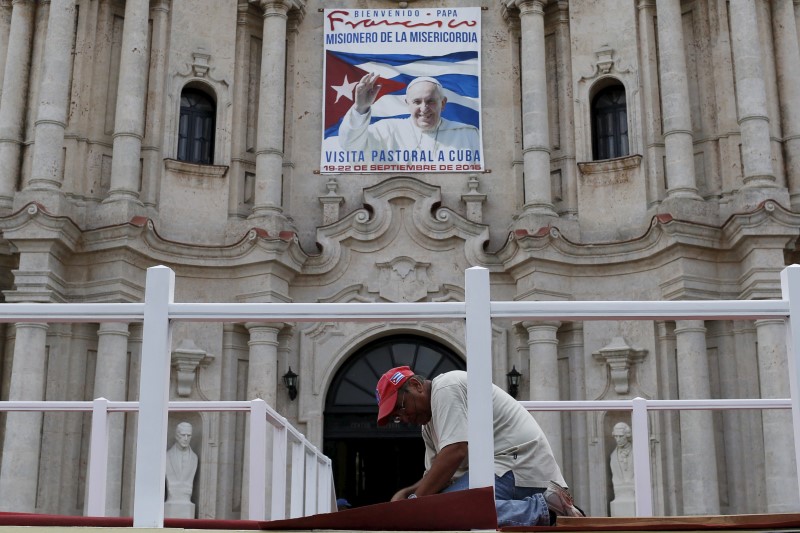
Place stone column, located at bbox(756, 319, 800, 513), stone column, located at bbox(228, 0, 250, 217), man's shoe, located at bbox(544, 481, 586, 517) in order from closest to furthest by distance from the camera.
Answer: man's shoe, located at bbox(544, 481, 586, 517), stone column, located at bbox(756, 319, 800, 513), stone column, located at bbox(228, 0, 250, 217)

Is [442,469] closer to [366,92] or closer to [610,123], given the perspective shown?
[610,123]

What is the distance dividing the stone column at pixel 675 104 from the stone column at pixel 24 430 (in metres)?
→ 9.05

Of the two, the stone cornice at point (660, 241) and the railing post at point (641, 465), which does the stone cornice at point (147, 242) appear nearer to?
the stone cornice at point (660, 241)

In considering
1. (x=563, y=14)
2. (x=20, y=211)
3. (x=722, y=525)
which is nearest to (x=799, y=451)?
(x=722, y=525)

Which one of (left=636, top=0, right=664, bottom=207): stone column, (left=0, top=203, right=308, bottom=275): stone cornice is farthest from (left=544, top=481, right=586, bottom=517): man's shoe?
(left=636, top=0, right=664, bottom=207): stone column

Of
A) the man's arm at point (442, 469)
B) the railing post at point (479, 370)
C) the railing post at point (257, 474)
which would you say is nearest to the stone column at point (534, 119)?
the railing post at point (257, 474)

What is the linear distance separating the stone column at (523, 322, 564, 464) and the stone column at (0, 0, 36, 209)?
780 cm

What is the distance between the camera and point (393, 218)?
17234mm

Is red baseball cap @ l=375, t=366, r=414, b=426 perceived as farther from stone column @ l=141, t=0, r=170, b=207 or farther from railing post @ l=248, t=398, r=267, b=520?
stone column @ l=141, t=0, r=170, b=207

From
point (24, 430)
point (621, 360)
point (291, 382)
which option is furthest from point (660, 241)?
point (24, 430)

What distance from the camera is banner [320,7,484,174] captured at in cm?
1781

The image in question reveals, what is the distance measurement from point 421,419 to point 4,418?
12283 mm

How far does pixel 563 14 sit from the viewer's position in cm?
1816

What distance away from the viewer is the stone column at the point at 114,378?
15391 millimetres
